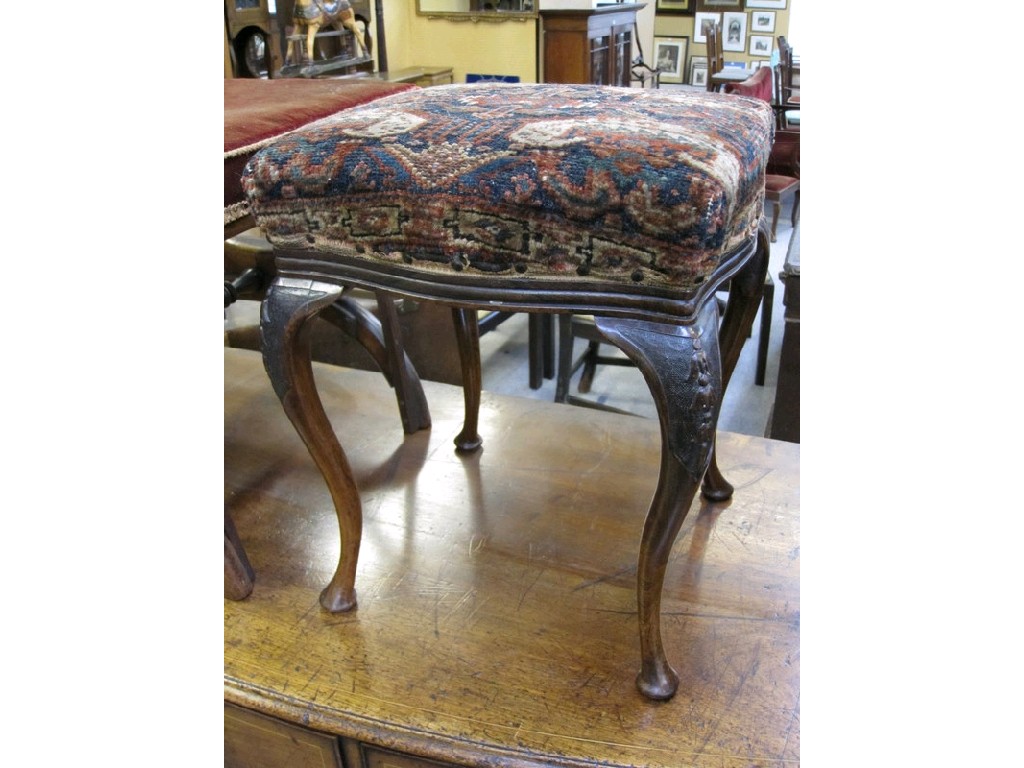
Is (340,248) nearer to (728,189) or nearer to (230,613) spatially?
(728,189)

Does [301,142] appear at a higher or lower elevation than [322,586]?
higher

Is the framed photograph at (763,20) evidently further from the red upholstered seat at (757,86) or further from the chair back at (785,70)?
the red upholstered seat at (757,86)

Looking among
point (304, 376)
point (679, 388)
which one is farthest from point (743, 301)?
point (304, 376)

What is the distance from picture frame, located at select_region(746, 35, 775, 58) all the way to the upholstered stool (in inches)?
228

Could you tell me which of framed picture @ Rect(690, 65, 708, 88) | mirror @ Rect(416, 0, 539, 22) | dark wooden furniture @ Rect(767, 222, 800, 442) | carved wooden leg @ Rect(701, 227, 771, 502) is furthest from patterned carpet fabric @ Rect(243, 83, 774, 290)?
framed picture @ Rect(690, 65, 708, 88)

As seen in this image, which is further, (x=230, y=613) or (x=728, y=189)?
(x=230, y=613)

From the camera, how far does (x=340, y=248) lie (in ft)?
2.20

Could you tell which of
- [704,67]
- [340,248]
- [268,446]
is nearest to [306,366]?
[340,248]

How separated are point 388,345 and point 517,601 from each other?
1.36ft

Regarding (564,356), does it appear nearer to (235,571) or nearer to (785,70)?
(235,571)

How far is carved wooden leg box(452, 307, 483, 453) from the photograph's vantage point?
105 cm

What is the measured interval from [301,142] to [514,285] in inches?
8.3

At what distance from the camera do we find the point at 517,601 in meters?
0.85

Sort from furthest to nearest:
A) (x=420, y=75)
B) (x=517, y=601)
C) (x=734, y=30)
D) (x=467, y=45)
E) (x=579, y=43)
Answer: (x=734, y=30)
(x=467, y=45)
(x=579, y=43)
(x=420, y=75)
(x=517, y=601)
